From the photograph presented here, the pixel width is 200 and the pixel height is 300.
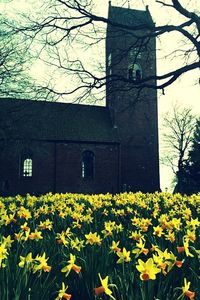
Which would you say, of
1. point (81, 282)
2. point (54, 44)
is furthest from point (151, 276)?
point (54, 44)

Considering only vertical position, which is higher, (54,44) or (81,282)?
(54,44)

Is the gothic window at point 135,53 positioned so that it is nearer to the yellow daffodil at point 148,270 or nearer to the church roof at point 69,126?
the yellow daffodil at point 148,270

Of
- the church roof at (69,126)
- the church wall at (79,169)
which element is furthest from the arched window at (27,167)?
the church wall at (79,169)

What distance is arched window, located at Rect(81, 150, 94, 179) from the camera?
32562 millimetres

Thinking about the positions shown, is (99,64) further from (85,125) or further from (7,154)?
(85,125)

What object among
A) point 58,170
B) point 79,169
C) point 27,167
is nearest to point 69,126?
point 79,169

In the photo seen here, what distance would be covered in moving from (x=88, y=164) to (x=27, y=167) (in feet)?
19.5

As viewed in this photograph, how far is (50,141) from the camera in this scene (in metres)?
31.5

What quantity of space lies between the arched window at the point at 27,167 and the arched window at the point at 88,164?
5.08m

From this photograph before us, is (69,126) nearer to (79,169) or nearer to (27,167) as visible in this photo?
(79,169)

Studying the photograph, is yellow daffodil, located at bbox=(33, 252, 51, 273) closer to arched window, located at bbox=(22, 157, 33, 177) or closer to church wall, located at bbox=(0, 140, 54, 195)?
church wall, located at bbox=(0, 140, 54, 195)

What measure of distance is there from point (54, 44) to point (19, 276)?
10143 mm

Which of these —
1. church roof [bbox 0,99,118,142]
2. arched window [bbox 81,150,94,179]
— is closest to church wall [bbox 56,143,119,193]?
arched window [bbox 81,150,94,179]

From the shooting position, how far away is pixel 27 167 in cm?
3152
